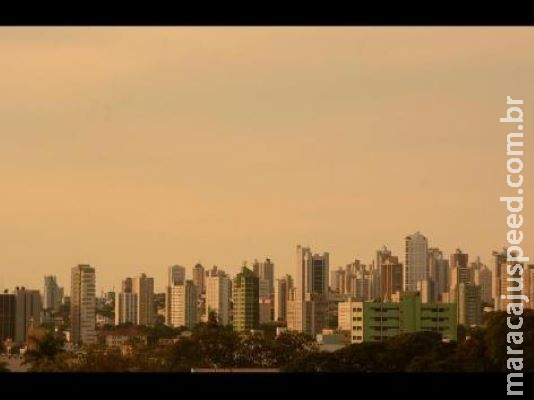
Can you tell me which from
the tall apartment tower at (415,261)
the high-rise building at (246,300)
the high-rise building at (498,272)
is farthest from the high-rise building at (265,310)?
the high-rise building at (498,272)

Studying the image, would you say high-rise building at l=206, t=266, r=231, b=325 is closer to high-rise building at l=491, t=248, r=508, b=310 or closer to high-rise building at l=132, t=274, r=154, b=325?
high-rise building at l=132, t=274, r=154, b=325

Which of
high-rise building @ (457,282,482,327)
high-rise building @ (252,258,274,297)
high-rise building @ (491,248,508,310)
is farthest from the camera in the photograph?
high-rise building @ (252,258,274,297)

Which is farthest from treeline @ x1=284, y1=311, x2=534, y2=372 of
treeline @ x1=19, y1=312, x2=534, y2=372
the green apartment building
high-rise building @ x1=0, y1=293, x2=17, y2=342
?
high-rise building @ x1=0, y1=293, x2=17, y2=342

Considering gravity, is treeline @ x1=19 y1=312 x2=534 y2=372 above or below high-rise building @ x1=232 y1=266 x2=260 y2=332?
below

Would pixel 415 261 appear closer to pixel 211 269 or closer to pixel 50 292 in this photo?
pixel 211 269

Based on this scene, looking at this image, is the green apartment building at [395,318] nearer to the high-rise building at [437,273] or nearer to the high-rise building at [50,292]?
the high-rise building at [437,273]
